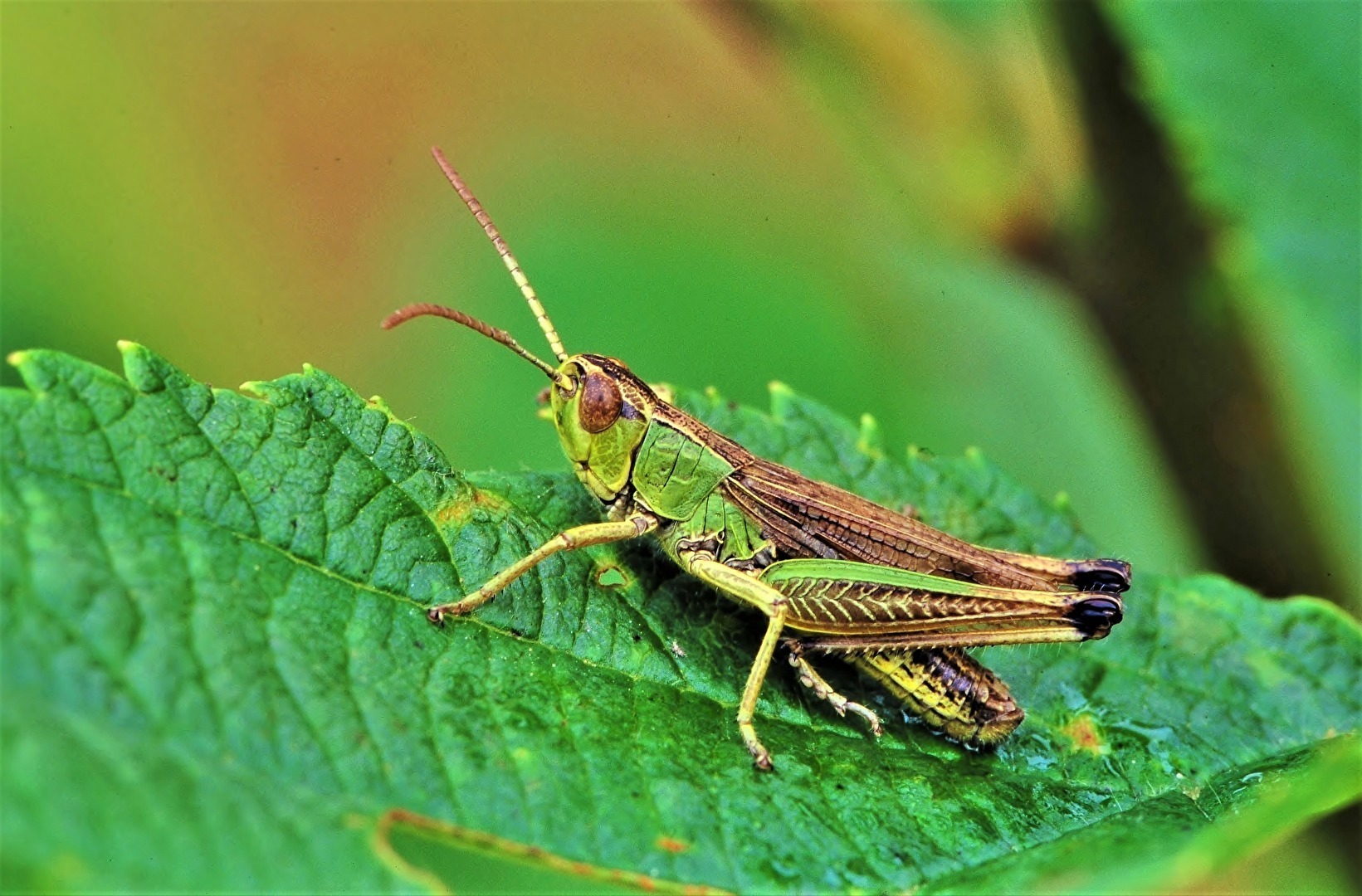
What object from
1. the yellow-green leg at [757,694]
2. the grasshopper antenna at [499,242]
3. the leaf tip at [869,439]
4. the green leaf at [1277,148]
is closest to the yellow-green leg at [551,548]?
the yellow-green leg at [757,694]

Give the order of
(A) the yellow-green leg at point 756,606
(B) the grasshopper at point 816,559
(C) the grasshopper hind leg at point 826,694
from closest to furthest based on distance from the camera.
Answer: (A) the yellow-green leg at point 756,606 → (C) the grasshopper hind leg at point 826,694 → (B) the grasshopper at point 816,559

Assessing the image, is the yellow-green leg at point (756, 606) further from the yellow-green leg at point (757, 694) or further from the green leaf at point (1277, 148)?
the green leaf at point (1277, 148)

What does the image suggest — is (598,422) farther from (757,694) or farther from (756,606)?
(757,694)

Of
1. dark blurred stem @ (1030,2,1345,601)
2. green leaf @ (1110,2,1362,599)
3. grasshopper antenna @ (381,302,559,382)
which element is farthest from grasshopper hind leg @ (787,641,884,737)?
green leaf @ (1110,2,1362,599)

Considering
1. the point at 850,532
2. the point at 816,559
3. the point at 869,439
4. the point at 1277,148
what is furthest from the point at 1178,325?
the point at 816,559

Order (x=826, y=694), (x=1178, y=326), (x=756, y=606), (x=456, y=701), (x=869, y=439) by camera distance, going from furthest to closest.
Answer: (x=869, y=439), (x=1178, y=326), (x=756, y=606), (x=826, y=694), (x=456, y=701)

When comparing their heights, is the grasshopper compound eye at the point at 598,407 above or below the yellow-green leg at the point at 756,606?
above

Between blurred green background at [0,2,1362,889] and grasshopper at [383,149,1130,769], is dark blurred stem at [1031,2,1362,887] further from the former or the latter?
grasshopper at [383,149,1130,769]
